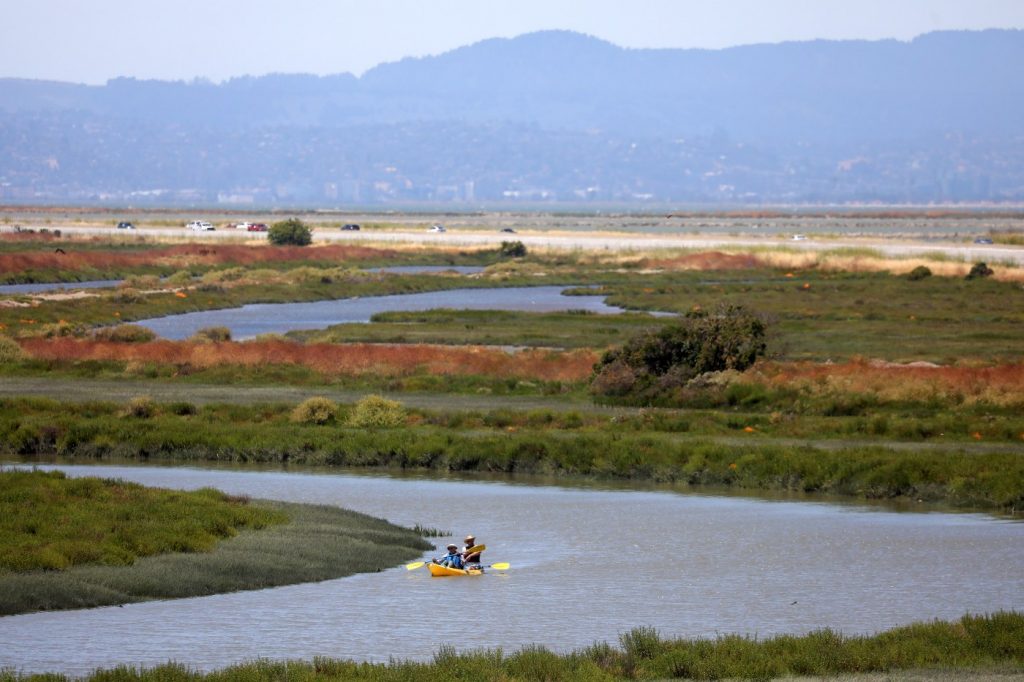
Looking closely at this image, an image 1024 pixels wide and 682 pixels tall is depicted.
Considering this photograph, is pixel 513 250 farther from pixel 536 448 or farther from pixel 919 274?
pixel 536 448

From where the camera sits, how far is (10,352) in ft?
181

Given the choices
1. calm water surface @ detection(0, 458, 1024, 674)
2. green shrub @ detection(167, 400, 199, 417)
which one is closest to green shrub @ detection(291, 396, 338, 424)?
green shrub @ detection(167, 400, 199, 417)

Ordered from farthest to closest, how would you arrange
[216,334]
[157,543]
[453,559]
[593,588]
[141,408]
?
[216,334]
[141,408]
[157,543]
[453,559]
[593,588]

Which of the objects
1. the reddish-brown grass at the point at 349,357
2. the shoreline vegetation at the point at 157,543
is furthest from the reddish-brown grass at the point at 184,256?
the shoreline vegetation at the point at 157,543

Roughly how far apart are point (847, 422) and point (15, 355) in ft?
101

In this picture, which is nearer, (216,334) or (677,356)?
(677,356)

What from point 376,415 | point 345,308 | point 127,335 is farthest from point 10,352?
point 345,308

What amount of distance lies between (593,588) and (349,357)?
98.8 feet

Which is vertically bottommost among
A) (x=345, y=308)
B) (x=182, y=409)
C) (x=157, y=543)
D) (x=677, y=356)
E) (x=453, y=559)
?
(x=345, y=308)

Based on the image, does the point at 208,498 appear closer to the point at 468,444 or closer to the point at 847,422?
the point at 468,444

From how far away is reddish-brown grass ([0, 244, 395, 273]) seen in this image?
107 m

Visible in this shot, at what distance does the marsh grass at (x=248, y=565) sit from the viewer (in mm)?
22938

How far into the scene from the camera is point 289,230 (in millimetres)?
137250

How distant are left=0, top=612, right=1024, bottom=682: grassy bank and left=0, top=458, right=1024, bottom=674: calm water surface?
57.7 inches
